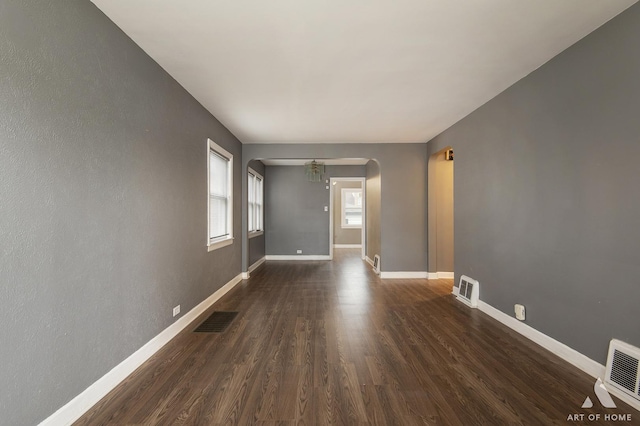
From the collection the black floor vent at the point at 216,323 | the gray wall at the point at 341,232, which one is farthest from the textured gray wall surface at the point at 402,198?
the gray wall at the point at 341,232

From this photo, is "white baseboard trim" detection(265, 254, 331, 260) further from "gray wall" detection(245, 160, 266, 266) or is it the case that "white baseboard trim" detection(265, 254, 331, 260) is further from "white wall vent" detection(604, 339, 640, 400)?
"white wall vent" detection(604, 339, 640, 400)

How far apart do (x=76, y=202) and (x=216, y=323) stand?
199cm

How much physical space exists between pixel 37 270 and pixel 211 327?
1891 mm

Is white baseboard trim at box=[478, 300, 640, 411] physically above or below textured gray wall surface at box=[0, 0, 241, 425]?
below

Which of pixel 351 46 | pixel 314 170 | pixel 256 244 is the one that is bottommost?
pixel 256 244

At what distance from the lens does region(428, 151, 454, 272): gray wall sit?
215 inches

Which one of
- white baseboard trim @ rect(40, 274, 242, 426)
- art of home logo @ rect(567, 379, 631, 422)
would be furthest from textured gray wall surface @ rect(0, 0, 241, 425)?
art of home logo @ rect(567, 379, 631, 422)

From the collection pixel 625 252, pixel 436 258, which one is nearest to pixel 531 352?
pixel 625 252

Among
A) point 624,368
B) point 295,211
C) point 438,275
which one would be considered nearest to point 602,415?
point 624,368

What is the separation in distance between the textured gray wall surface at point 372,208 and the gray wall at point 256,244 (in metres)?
2.69

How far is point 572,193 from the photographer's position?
2.37 meters

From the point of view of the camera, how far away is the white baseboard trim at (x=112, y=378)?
165 centimetres

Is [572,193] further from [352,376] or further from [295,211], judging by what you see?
[295,211]

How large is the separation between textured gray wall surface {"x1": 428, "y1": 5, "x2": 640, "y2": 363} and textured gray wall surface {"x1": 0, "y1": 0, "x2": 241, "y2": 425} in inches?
137
